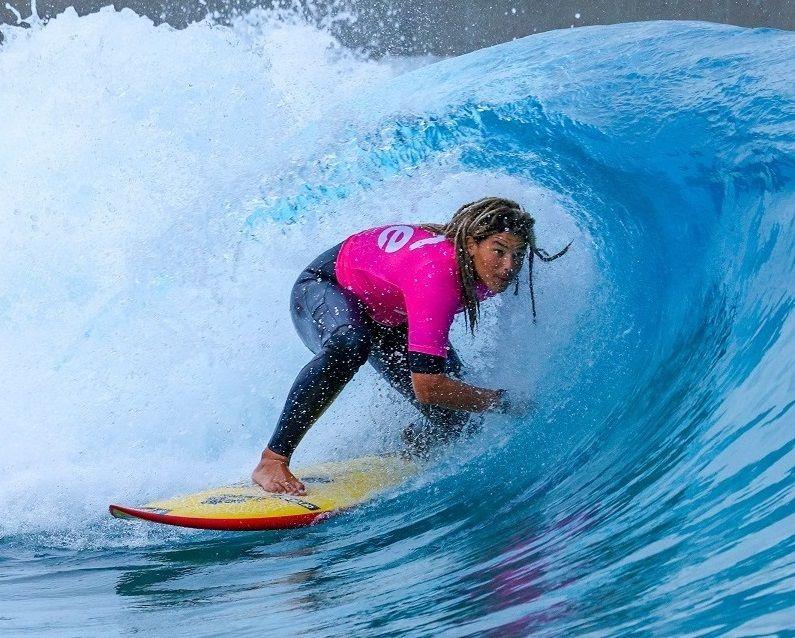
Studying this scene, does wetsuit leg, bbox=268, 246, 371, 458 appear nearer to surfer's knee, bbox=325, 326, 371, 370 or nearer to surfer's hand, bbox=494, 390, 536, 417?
surfer's knee, bbox=325, 326, 371, 370

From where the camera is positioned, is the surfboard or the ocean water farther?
the surfboard

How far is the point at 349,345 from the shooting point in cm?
275

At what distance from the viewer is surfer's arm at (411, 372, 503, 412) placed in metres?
2.60

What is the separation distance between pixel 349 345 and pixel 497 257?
0.48 meters

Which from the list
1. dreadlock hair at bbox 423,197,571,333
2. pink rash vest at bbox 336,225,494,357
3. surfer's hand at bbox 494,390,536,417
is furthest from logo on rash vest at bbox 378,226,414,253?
surfer's hand at bbox 494,390,536,417

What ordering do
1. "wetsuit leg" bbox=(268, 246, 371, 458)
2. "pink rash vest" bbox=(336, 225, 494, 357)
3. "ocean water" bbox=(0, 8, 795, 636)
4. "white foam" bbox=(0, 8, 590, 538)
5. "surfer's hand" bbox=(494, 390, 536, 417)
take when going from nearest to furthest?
"ocean water" bbox=(0, 8, 795, 636), "pink rash vest" bbox=(336, 225, 494, 357), "wetsuit leg" bbox=(268, 246, 371, 458), "surfer's hand" bbox=(494, 390, 536, 417), "white foam" bbox=(0, 8, 590, 538)

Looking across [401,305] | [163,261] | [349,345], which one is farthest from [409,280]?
[163,261]

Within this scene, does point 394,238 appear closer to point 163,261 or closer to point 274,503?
point 274,503

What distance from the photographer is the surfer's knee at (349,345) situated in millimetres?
2740

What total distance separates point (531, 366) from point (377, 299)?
2.93ft

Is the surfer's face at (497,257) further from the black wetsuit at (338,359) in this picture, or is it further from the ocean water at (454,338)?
the ocean water at (454,338)

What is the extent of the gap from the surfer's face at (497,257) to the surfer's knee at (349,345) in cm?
38

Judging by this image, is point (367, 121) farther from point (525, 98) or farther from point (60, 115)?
point (60, 115)

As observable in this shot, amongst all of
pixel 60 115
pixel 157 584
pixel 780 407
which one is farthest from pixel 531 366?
pixel 60 115
